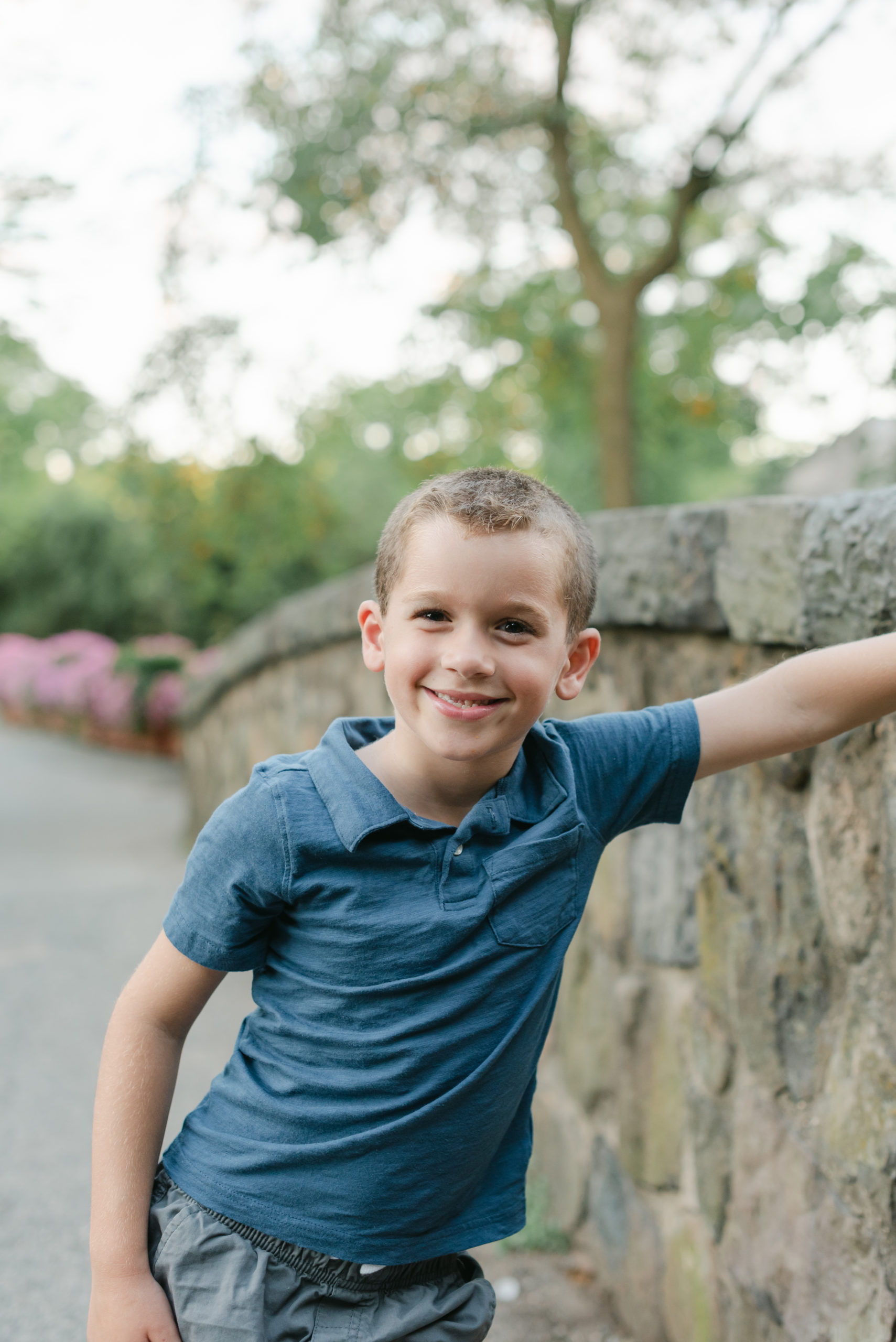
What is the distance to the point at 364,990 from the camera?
1226 mm

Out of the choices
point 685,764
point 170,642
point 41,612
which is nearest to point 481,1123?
point 685,764

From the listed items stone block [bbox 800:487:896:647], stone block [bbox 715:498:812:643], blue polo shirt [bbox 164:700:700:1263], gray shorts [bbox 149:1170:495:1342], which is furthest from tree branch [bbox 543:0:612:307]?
gray shorts [bbox 149:1170:495:1342]

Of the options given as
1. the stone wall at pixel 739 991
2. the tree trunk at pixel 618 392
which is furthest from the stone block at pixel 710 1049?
the tree trunk at pixel 618 392

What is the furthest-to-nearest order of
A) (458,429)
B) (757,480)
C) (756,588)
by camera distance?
(458,429) < (757,480) < (756,588)

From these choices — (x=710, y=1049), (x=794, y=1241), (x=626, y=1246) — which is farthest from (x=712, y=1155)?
(x=626, y=1246)

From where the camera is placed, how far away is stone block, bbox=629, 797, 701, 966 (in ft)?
6.48

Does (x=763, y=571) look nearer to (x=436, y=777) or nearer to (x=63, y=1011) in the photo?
(x=436, y=777)

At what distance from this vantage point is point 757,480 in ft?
22.4

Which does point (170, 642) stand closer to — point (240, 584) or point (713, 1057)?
→ point (240, 584)

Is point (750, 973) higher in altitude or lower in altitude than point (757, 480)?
lower

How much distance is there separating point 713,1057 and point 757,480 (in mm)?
5490

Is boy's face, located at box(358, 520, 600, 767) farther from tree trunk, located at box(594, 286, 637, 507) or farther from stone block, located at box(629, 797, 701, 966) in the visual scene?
tree trunk, located at box(594, 286, 637, 507)

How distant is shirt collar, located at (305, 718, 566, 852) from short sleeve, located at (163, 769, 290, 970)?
0.07 meters

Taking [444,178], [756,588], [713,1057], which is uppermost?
[444,178]
